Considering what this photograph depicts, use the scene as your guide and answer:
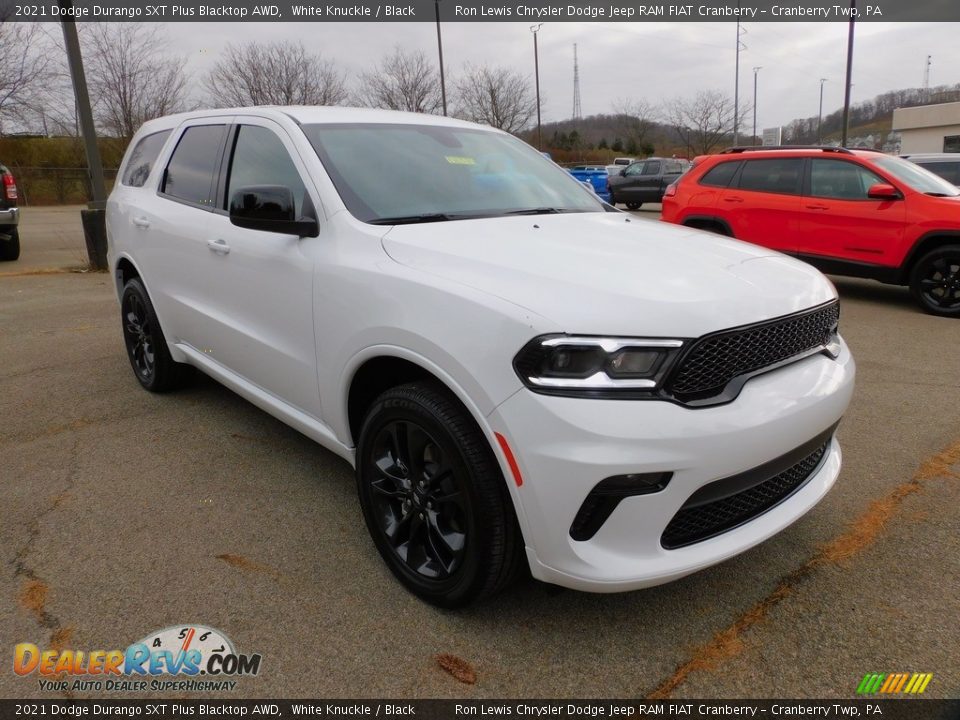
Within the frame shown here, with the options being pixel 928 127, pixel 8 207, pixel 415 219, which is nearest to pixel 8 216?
pixel 8 207

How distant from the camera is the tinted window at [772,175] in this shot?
8.13m

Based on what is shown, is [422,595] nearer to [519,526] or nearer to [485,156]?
[519,526]

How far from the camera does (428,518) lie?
240 centimetres

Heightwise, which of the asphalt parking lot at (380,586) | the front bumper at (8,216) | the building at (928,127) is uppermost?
the building at (928,127)

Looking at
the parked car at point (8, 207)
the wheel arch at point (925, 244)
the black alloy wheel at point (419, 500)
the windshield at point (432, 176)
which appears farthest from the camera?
the parked car at point (8, 207)

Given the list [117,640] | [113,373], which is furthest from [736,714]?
[113,373]

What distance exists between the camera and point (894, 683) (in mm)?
2094

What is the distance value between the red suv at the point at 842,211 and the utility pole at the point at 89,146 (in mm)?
8212

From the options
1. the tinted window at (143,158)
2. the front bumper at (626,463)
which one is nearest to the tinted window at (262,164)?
the tinted window at (143,158)

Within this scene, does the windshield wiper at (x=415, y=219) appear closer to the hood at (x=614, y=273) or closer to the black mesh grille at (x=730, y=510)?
the hood at (x=614, y=273)

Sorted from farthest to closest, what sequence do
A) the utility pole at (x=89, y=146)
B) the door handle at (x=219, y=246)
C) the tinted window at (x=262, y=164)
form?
the utility pole at (x=89, y=146), the door handle at (x=219, y=246), the tinted window at (x=262, y=164)

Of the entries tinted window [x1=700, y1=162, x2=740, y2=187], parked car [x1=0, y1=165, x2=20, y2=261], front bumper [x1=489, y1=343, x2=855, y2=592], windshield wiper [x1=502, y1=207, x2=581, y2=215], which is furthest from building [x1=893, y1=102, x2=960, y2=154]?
front bumper [x1=489, y1=343, x2=855, y2=592]

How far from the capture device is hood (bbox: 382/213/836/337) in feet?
6.59

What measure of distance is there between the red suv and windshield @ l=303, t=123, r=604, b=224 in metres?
5.19
